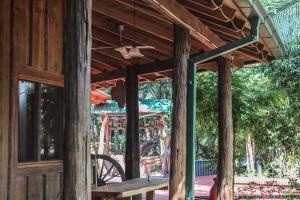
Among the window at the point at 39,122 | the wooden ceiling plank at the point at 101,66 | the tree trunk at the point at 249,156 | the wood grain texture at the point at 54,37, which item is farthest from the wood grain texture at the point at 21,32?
the tree trunk at the point at 249,156

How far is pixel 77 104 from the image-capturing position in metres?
Answer: 3.04

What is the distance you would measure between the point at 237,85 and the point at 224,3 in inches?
176

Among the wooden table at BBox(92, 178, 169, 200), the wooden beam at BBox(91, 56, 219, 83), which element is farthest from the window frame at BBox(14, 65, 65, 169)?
the wooden beam at BBox(91, 56, 219, 83)

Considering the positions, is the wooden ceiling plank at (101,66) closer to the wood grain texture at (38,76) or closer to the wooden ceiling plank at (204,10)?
the wooden ceiling plank at (204,10)

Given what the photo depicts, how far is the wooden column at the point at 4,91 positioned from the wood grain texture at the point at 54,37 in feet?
2.28

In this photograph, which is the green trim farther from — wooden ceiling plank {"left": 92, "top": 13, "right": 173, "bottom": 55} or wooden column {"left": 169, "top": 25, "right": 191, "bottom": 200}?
wooden ceiling plank {"left": 92, "top": 13, "right": 173, "bottom": 55}

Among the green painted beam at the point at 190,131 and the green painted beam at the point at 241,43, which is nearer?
the green painted beam at the point at 241,43

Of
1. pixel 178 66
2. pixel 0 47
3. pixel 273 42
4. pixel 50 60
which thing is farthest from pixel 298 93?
pixel 0 47

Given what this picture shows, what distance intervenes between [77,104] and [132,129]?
553cm

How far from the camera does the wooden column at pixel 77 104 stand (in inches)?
118

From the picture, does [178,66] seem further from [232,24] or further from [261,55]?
[261,55]

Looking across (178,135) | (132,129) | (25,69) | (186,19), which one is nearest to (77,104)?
(25,69)

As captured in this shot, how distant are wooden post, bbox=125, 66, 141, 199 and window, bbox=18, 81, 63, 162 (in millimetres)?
3318

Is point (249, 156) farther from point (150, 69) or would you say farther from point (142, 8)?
point (142, 8)
